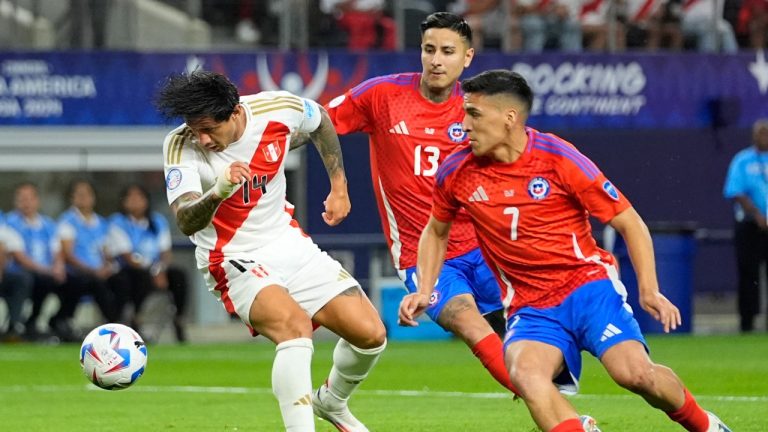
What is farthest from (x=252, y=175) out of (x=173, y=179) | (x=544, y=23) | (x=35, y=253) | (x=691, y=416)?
(x=544, y=23)

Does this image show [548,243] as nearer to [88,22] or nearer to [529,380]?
[529,380]

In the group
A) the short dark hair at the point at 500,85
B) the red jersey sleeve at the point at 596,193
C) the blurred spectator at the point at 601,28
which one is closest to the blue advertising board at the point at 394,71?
the blurred spectator at the point at 601,28

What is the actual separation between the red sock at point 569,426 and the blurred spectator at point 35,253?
13110 millimetres

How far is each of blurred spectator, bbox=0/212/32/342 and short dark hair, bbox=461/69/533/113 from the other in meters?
12.5

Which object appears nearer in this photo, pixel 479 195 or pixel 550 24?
pixel 479 195

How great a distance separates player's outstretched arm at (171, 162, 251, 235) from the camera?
736 centimetres

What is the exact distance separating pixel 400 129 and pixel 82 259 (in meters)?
10.5

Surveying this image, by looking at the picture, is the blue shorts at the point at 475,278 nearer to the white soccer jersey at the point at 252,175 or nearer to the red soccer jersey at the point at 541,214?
the white soccer jersey at the point at 252,175

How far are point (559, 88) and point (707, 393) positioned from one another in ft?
35.9

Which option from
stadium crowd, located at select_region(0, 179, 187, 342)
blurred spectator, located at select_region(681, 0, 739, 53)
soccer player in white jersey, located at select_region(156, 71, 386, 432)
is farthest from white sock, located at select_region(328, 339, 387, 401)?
blurred spectator, located at select_region(681, 0, 739, 53)

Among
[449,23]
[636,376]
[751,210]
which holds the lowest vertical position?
[751,210]

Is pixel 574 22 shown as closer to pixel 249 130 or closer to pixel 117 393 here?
pixel 117 393

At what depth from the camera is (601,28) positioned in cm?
2283

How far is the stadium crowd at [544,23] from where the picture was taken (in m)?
22.5
